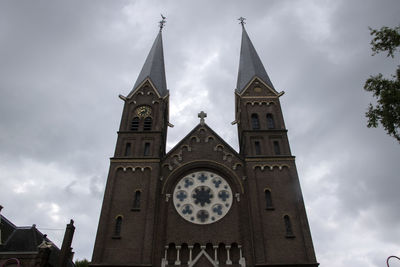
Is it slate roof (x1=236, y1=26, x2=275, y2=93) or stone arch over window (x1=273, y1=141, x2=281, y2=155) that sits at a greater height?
slate roof (x1=236, y1=26, x2=275, y2=93)

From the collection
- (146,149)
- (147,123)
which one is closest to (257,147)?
(146,149)

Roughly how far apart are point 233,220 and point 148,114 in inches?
553

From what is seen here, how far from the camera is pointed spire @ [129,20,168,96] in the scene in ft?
123

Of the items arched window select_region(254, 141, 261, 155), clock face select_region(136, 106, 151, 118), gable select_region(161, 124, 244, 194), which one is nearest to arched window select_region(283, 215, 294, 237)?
gable select_region(161, 124, 244, 194)

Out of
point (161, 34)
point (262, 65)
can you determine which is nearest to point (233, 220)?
point (262, 65)

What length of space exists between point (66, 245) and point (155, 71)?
2160cm

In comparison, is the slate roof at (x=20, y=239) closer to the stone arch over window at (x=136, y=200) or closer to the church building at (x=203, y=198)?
the church building at (x=203, y=198)

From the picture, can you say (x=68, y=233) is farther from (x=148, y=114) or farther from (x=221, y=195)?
(x=221, y=195)

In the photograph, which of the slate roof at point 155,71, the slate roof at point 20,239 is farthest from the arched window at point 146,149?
the slate roof at point 20,239

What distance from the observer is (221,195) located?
1104 inches

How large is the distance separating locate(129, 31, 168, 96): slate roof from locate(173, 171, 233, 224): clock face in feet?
38.1

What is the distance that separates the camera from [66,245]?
3397cm

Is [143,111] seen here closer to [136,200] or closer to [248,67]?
[136,200]

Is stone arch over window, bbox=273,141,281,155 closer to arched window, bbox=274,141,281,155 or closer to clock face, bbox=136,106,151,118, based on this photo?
arched window, bbox=274,141,281,155
